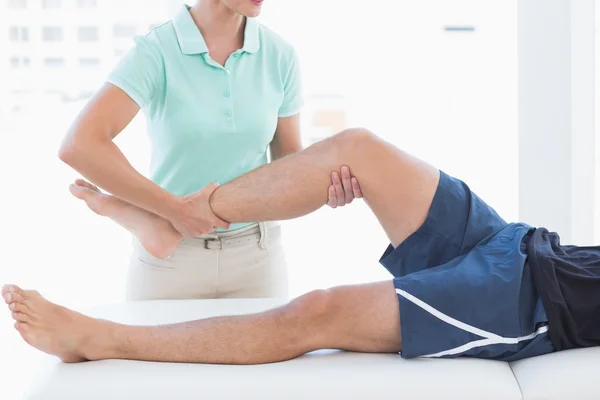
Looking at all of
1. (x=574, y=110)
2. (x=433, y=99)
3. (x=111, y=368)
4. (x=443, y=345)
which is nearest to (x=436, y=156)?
(x=433, y=99)

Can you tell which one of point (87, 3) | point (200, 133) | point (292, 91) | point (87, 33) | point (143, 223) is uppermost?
point (87, 3)

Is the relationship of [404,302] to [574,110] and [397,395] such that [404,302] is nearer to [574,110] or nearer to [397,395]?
[397,395]

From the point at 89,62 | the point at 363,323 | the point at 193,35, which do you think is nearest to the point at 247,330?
the point at 363,323

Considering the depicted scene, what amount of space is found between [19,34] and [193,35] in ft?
5.63

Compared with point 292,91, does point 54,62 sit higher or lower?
higher

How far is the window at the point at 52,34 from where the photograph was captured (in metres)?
3.49

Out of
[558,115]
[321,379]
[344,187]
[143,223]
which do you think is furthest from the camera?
[558,115]

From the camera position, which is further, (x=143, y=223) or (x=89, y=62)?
(x=89, y=62)

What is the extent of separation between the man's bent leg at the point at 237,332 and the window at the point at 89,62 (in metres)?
1.90

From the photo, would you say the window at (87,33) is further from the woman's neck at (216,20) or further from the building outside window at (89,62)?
the woman's neck at (216,20)

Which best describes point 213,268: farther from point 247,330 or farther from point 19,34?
point 19,34

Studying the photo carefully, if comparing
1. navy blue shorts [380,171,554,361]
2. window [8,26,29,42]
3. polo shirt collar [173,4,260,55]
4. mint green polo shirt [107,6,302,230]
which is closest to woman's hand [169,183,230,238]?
mint green polo shirt [107,6,302,230]

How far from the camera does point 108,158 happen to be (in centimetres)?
199

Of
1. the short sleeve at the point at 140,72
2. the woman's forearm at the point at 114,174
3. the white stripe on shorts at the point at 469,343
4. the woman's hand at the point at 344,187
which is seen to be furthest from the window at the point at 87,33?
the white stripe on shorts at the point at 469,343
